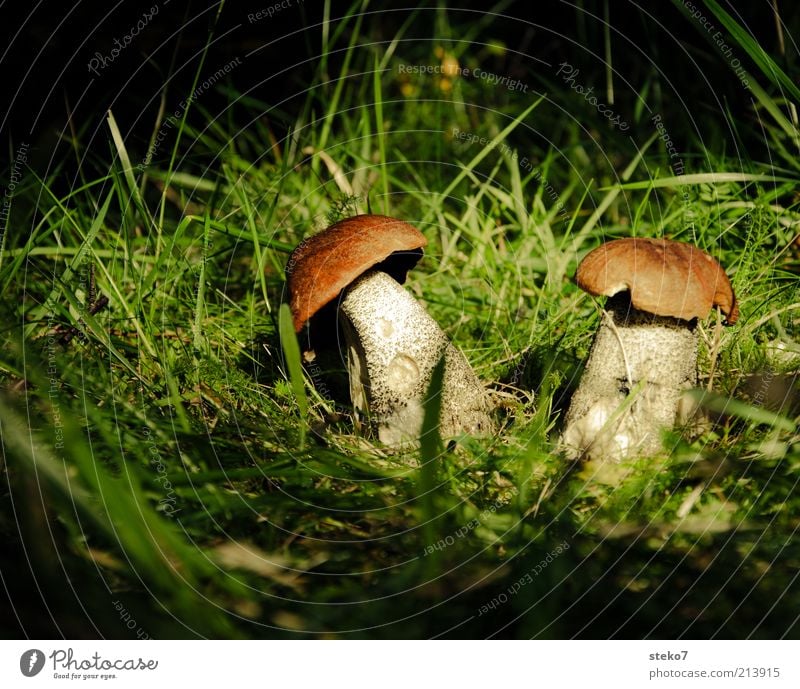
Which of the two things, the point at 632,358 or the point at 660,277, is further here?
the point at 632,358

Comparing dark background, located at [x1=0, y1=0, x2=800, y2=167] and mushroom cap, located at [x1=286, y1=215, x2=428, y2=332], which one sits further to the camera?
dark background, located at [x1=0, y1=0, x2=800, y2=167]

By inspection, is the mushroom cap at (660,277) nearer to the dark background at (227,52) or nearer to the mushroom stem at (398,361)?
the mushroom stem at (398,361)

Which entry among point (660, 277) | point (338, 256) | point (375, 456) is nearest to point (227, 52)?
point (338, 256)

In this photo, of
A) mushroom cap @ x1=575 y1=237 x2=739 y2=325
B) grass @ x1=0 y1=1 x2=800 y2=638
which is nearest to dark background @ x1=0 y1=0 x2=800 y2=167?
grass @ x1=0 y1=1 x2=800 y2=638

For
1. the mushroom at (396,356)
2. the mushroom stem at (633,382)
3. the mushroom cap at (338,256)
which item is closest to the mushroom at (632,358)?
the mushroom stem at (633,382)

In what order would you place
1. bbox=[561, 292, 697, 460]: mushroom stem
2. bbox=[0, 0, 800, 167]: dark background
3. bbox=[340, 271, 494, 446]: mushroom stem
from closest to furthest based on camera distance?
1. bbox=[561, 292, 697, 460]: mushroom stem
2. bbox=[340, 271, 494, 446]: mushroom stem
3. bbox=[0, 0, 800, 167]: dark background

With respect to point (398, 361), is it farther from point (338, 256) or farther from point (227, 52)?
point (227, 52)

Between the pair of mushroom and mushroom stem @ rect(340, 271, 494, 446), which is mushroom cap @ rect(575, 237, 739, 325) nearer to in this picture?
the pair of mushroom
